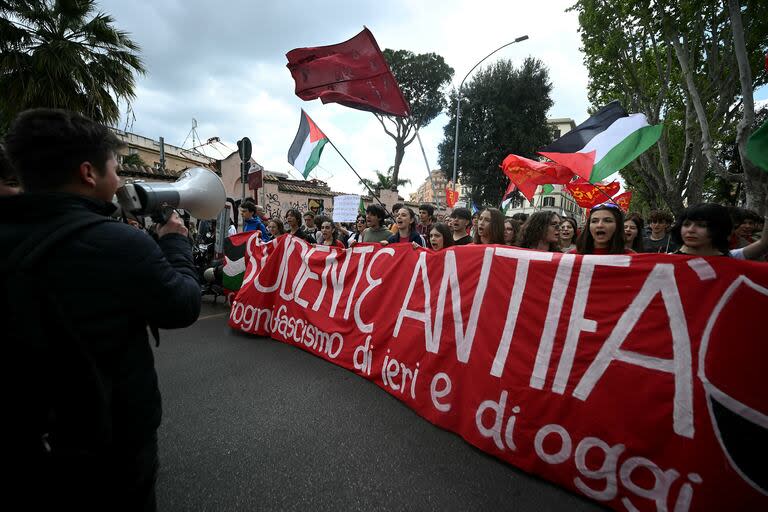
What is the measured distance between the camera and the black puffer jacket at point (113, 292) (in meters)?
0.95

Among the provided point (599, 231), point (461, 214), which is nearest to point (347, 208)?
point (461, 214)

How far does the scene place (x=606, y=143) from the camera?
381cm

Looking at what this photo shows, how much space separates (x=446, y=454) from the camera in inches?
90.5

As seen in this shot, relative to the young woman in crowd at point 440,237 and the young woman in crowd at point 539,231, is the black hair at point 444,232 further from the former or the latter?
the young woman in crowd at point 539,231

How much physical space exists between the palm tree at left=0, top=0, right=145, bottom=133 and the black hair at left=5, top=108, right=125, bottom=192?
30.7 feet

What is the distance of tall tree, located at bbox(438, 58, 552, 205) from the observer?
2289cm

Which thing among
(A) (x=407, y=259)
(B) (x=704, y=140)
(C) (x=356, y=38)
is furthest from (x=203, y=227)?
(B) (x=704, y=140)

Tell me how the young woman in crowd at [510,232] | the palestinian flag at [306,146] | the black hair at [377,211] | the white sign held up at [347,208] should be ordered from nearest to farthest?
the young woman in crowd at [510,232], the black hair at [377,211], the palestinian flag at [306,146], the white sign held up at [347,208]

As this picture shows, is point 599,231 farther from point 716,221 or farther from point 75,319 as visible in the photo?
point 75,319

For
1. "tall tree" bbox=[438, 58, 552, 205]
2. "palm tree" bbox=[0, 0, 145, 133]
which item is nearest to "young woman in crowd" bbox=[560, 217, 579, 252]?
"palm tree" bbox=[0, 0, 145, 133]

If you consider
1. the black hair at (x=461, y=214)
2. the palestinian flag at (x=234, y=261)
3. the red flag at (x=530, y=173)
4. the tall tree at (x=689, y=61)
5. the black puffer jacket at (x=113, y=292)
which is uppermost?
the tall tree at (x=689, y=61)

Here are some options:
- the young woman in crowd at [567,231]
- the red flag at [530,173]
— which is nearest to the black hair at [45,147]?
the young woman in crowd at [567,231]

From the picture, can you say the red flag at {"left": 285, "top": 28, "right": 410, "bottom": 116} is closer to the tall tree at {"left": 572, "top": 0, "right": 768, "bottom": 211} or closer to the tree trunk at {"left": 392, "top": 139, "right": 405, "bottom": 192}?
the tall tree at {"left": 572, "top": 0, "right": 768, "bottom": 211}

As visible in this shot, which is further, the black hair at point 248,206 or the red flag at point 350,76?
the black hair at point 248,206
